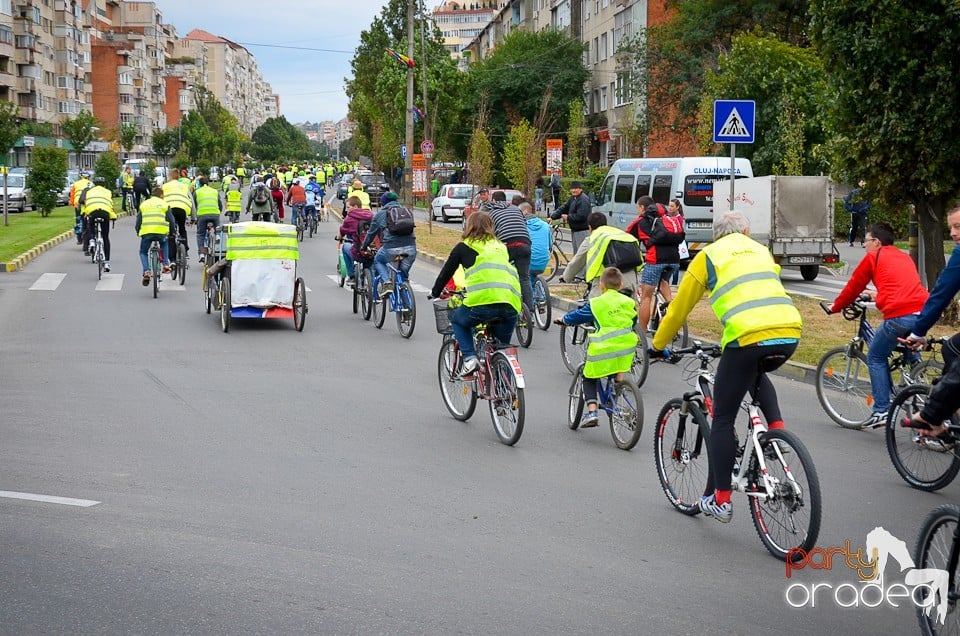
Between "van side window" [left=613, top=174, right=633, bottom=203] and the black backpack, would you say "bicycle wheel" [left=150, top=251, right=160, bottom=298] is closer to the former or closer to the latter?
the black backpack

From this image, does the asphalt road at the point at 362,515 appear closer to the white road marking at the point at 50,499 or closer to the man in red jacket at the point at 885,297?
the white road marking at the point at 50,499

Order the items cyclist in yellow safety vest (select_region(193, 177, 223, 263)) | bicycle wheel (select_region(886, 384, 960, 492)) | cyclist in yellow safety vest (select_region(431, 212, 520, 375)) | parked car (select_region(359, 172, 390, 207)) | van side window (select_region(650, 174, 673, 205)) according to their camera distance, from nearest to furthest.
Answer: bicycle wheel (select_region(886, 384, 960, 492))
cyclist in yellow safety vest (select_region(431, 212, 520, 375))
cyclist in yellow safety vest (select_region(193, 177, 223, 263))
van side window (select_region(650, 174, 673, 205))
parked car (select_region(359, 172, 390, 207))

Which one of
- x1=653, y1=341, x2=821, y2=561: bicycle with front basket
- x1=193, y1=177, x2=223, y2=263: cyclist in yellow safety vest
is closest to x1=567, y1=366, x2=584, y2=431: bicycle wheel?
x1=653, y1=341, x2=821, y2=561: bicycle with front basket

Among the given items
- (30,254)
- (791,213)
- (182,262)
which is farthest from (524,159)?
(182,262)

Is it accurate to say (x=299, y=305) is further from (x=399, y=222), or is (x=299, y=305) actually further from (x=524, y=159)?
(x=524, y=159)

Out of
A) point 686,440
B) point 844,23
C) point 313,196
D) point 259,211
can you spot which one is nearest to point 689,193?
point 259,211

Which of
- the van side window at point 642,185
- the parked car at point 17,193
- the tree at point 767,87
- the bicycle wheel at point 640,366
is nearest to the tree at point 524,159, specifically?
the tree at point 767,87

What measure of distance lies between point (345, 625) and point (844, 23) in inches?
492

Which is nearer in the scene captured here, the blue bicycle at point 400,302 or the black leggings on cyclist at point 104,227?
the blue bicycle at point 400,302

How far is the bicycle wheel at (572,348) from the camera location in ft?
38.7

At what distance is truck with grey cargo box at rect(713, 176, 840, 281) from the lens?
24625 mm

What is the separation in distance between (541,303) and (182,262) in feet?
29.0

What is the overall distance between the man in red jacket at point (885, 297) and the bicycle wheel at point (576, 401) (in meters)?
2.08

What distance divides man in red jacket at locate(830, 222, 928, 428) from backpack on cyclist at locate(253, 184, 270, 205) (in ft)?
63.2
